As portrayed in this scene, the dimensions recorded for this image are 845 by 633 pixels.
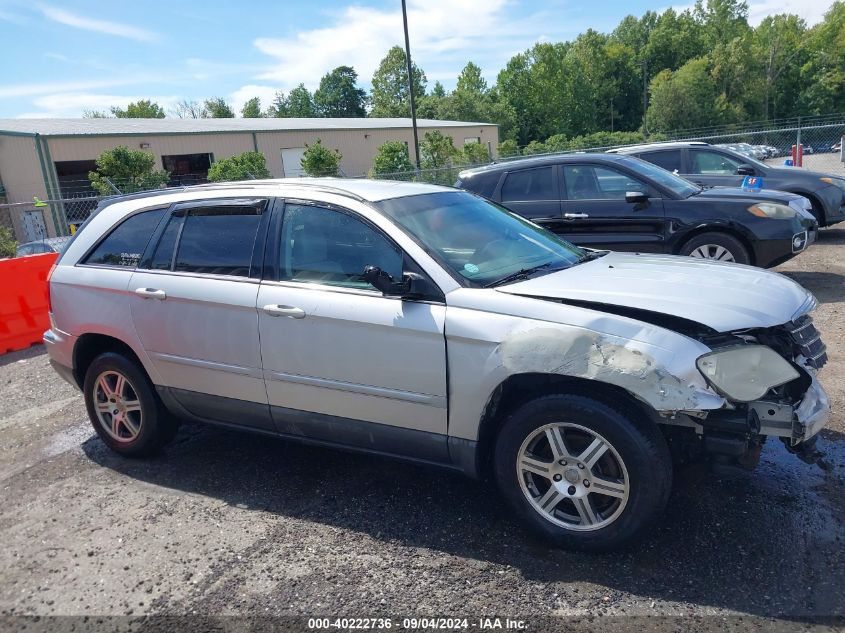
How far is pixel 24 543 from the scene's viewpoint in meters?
3.59

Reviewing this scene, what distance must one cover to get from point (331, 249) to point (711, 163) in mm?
9183

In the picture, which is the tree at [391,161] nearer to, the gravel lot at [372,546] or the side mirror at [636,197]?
the side mirror at [636,197]

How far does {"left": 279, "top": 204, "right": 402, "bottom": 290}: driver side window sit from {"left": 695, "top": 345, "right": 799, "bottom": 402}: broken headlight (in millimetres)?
1600

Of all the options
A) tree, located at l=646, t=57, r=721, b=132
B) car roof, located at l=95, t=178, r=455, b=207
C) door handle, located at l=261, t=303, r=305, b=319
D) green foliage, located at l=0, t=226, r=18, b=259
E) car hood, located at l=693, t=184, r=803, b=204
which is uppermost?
tree, located at l=646, t=57, r=721, b=132

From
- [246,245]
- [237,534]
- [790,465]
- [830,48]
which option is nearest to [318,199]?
[246,245]

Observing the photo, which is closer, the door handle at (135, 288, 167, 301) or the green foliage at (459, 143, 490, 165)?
the door handle at (135, 288, 167, 301)

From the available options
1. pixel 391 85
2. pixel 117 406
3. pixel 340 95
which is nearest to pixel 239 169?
pixel 117 406

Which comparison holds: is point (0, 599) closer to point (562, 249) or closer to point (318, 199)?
point (318, 199)

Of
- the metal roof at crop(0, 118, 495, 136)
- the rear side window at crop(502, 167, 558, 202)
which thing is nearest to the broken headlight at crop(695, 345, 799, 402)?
the rear side window at crop(502, 167, 558, 202)

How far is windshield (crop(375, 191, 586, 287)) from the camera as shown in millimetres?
3484

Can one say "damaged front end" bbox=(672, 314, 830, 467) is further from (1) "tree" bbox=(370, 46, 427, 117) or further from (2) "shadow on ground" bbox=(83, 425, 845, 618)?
(1) "tree" bbox=(370, 46, 427, 117)

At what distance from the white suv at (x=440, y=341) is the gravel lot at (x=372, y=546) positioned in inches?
11.1

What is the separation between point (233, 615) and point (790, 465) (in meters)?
3.20

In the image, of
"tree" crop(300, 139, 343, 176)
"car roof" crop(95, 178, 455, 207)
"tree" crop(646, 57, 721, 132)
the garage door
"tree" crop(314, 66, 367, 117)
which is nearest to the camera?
"car roof" crop(95, 178, 455, 207)
